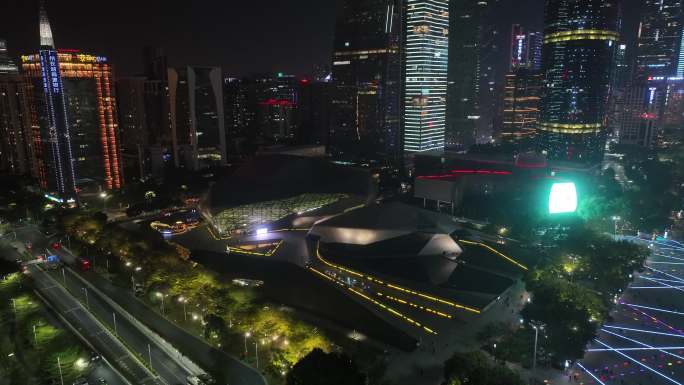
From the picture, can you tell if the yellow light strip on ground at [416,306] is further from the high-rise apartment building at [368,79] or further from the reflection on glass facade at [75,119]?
the high-rise apartment building at [368,79]

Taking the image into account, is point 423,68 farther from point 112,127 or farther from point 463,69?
point 112,127

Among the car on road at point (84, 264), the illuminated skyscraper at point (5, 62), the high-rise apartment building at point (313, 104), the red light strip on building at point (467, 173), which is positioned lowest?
the car on road at point (84, 264)

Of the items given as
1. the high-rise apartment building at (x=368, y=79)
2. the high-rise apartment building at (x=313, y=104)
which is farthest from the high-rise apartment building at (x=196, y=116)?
the high-rise apartment building at (x=313, y=104)

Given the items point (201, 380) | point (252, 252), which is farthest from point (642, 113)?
point (201, 380)

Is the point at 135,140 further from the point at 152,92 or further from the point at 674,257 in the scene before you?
the point at 674,257

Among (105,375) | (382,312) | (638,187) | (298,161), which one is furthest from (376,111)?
(105,375)

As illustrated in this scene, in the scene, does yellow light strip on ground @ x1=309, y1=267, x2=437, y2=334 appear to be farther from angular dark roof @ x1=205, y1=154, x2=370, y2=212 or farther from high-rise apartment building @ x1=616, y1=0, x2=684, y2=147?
high-rise apartment building @ x1=616, y1=0, x2=684, y2=147

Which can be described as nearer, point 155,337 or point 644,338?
point 155,337
